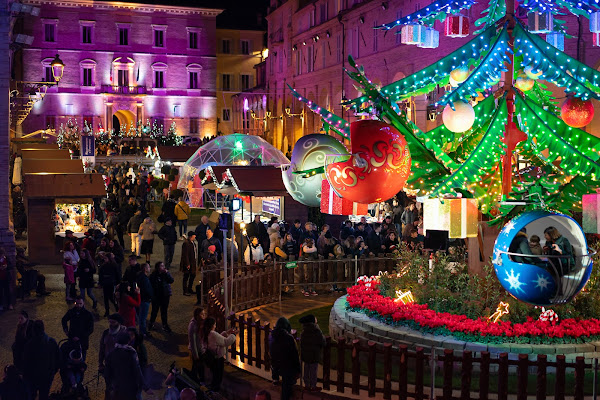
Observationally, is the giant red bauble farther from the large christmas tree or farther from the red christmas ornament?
the red christmas ornament

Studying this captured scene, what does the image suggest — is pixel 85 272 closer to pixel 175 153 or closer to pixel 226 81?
pixel 175 153

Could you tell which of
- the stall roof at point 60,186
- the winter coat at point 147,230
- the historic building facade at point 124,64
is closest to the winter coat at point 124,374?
the winter coat at point 147,230

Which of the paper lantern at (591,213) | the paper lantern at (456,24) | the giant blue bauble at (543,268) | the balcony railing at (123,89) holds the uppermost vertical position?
the balcony railing at (123,89)

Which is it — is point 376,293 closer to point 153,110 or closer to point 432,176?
point 432,176

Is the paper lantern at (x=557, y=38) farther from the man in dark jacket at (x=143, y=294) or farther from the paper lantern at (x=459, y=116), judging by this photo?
the man in dark jacket at (x=143, y=294)

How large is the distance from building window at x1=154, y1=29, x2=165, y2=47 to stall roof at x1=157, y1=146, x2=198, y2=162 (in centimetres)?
3142

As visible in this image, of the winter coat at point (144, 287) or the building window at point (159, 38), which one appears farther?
the building window at point (159, 38)

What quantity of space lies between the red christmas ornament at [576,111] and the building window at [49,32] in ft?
208

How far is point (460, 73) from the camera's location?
1166 centimetres

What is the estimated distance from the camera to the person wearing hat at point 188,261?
17.8 meters

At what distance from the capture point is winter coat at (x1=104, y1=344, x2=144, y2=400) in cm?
920

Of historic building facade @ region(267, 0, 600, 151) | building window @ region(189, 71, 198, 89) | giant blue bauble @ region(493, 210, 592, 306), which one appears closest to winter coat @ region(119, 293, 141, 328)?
giant blue bauble @ region(493, 210, 592, 306)

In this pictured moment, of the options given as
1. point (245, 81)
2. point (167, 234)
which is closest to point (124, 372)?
point (167, 234)

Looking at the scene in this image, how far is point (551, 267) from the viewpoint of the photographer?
8.81 m
